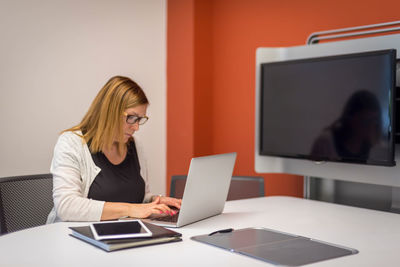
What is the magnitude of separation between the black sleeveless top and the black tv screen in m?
0.94

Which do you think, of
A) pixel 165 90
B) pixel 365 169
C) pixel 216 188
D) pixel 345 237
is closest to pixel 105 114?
pixel 216 188

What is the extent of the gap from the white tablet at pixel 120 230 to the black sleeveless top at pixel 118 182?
0.58m

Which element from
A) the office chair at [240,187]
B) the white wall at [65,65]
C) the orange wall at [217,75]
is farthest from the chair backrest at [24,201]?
the orange wall at [217,75]

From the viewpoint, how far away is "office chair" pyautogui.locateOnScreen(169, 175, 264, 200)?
2.77 metres

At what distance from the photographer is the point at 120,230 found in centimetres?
162

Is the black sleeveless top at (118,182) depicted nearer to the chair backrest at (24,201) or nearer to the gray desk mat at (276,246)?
the chair backrest at (24,201)

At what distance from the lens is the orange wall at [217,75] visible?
355 cm

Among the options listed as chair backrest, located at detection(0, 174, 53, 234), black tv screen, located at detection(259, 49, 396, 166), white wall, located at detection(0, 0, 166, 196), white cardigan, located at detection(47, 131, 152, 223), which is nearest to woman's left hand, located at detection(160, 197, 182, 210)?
white cardigan, located at detection(47, 131, 152, 223)

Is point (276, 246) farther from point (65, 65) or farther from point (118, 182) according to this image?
point (65, 65)

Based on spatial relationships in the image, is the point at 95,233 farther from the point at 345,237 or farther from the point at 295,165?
the point at 295,165

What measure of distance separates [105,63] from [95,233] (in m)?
2.23

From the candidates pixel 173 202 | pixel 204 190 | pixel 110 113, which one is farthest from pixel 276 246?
pixel 110 113

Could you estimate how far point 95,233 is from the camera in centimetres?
159

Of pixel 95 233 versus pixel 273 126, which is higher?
pixel 273 126
